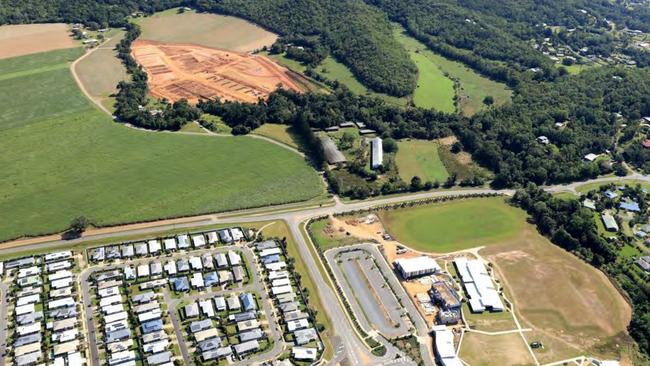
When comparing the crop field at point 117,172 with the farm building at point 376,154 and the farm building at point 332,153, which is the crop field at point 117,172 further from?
the farm building at point 376,154

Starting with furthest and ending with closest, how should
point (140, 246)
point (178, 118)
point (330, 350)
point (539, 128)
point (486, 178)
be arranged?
point (539, 128) < point (178, 118) < point (486, 178) < point (140, 246) < point (330, 350)

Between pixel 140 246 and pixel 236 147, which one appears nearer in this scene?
pixel 140 246

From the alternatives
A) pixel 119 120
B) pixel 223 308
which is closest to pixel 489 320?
pixel 223 308

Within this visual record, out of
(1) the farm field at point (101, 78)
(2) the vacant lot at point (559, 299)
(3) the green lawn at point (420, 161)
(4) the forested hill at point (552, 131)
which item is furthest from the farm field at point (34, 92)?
(2) the vacant lot at point (559, 299)

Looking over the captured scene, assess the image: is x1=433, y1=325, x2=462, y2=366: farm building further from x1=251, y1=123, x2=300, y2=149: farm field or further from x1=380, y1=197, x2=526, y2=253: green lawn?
x1=251, y1=123, x2=300, y2=149: farm field

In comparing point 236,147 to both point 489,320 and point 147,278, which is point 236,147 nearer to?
point 147,278

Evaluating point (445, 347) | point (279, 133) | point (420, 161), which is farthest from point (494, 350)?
point (279, 133)
